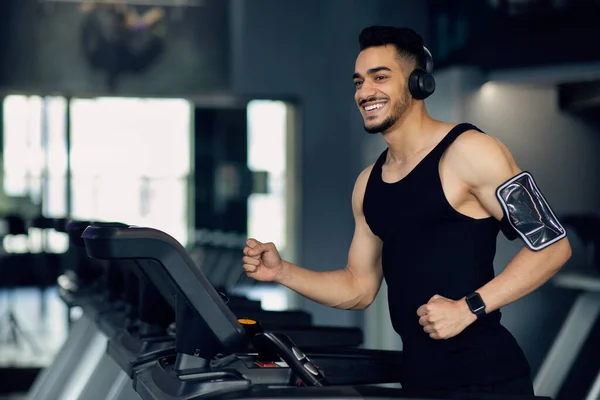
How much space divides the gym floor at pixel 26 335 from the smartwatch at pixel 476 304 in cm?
477

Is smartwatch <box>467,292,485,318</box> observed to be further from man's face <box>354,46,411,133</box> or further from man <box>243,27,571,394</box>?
man's face <box>354,46,411,133</box>

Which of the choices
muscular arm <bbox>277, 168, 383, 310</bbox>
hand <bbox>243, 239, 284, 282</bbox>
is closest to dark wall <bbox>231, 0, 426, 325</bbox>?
muscular arm <bbox>277, 168, 383, 310</bbox>

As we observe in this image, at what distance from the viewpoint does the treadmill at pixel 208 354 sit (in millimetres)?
1505

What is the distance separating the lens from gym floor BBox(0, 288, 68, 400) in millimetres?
6293

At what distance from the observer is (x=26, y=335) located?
6.72 meters

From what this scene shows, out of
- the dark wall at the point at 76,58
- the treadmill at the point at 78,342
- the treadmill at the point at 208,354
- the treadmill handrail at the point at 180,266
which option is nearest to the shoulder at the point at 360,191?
the treadmill at the point at 208,354

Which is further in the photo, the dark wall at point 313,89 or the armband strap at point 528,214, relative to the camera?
the dark wall at point 313,89

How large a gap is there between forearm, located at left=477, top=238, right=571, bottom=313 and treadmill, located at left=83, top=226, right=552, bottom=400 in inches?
11.8

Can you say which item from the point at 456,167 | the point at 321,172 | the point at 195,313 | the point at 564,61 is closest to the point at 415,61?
the point at 456,167

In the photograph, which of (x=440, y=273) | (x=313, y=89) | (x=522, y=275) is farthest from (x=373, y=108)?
(x=313, y=89)

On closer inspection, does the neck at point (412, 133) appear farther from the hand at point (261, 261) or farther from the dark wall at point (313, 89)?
the dark wall at point (313, 89)

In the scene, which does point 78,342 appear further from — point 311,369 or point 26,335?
point 26,335

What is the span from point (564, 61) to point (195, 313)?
3143 millimetres

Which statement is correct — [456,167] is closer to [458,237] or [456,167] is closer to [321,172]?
[458,237]
